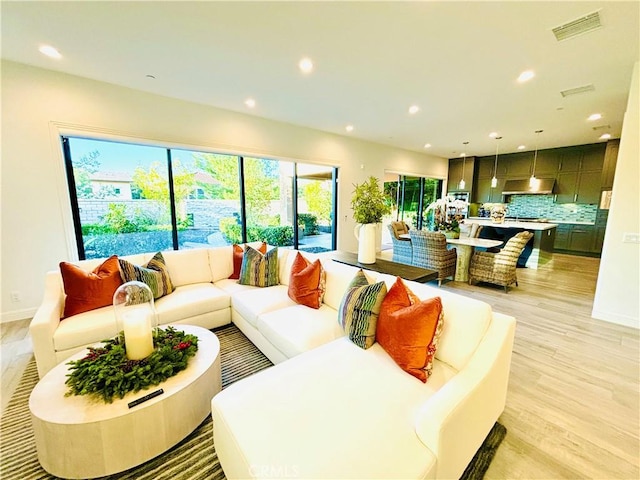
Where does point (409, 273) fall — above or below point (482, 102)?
below

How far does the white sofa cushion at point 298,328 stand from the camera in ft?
6.27

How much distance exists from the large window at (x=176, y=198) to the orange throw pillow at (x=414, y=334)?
12.6ft

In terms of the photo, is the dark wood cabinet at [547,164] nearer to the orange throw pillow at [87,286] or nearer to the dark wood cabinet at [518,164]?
the dark wood cabinet at [518,164]

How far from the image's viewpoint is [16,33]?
2.36 m

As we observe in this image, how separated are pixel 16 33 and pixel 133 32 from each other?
3.65 ft

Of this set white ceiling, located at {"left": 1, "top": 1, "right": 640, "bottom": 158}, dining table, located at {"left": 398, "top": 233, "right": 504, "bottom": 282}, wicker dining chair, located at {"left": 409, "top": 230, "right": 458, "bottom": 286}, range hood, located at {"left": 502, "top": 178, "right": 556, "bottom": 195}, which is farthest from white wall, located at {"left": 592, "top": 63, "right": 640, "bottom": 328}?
range hood, located at {"left": 502, "top": 178, "right": 556, "bottom": 195}

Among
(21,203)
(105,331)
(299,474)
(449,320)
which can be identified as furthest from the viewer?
(21,203)

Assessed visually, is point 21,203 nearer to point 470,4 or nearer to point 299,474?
point 299,474

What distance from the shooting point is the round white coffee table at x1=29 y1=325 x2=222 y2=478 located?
1.26 meters

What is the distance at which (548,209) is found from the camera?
302 inches

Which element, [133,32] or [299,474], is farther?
[133,32]

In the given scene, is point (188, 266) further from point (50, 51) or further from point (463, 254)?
point (463, 254)

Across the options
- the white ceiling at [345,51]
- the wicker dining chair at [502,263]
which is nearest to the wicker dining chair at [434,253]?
the wicker dining chair at [502,263]

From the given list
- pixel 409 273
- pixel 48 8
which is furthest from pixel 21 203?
pixel 409 273
